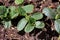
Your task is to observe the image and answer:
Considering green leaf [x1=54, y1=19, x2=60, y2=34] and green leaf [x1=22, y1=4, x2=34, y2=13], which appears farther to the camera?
green leaf [x1=22, y1=4, x2=34, y2=13]

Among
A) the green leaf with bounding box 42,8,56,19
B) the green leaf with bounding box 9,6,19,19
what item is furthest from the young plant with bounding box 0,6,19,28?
the green leaf with bounding box 42,8,56,19

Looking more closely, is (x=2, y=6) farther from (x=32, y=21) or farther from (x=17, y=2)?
(x=32, y=21)

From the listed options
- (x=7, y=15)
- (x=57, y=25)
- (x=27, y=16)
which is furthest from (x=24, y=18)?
(x=57, y=25)

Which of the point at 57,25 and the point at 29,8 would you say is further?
the point at 29,8

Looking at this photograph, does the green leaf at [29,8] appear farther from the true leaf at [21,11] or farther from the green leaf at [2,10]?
the green leaf at [2,10]

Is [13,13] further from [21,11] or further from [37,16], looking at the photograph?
[37,16]

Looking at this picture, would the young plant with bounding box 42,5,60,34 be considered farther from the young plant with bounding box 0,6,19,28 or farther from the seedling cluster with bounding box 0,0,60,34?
the young plant with bounding box 0,6,19,28

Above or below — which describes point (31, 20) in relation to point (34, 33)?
above

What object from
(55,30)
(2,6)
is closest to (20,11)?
(2,6)

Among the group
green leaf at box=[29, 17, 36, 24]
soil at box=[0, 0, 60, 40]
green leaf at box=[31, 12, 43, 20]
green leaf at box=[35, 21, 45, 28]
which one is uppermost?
green leaf at box=[31, 12, 43, 20]

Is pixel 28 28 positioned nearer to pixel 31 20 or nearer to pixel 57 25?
pixel 31 20

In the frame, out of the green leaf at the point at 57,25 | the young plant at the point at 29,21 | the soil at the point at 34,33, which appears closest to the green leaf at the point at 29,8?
the young plant at the point at 29,21

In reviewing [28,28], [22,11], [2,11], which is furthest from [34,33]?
[2,11]
